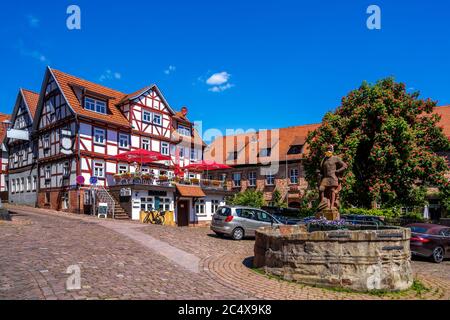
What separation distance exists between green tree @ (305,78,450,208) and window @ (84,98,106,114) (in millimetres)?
17374

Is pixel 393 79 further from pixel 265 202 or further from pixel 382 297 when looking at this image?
pixel 382 297

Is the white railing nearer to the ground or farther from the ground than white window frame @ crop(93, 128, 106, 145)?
nearer to the ground

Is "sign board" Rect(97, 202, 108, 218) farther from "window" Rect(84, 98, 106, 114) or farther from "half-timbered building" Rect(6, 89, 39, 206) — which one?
"half-timbered building" Rect(6, 89, 39, 206)

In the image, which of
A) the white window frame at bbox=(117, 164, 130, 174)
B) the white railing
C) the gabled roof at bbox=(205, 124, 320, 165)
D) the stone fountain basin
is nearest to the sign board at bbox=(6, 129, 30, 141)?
the white window frame at bbox=(117, 164, 130, 174)

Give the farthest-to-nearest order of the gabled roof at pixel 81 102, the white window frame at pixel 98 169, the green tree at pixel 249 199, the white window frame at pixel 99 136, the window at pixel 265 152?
the window at pixel 265 152 < the green tree at pixel 249 199 < the white window frame at pixel 99 136 < the white window frame at pixel 98 169 < the gabled roof at pixel 81 102

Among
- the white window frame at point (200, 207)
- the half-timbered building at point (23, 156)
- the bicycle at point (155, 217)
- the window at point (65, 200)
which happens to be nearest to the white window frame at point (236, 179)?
the white window frame at point (200, 207)

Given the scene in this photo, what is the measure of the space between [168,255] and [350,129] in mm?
17867

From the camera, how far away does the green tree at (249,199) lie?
35531 millimetres

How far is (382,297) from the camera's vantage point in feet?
24.2

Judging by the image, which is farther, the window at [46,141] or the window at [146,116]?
the window at [146,116]

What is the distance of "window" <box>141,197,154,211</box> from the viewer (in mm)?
27383

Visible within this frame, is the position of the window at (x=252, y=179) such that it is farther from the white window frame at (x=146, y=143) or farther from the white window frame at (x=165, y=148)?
the white window frame at (x=146, y=143)

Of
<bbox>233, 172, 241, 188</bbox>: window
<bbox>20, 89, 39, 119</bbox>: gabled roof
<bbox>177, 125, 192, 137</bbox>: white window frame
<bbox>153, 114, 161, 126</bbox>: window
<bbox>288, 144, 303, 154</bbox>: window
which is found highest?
<bbox>20, 89, 39, 119</bbox>: gabled roof
